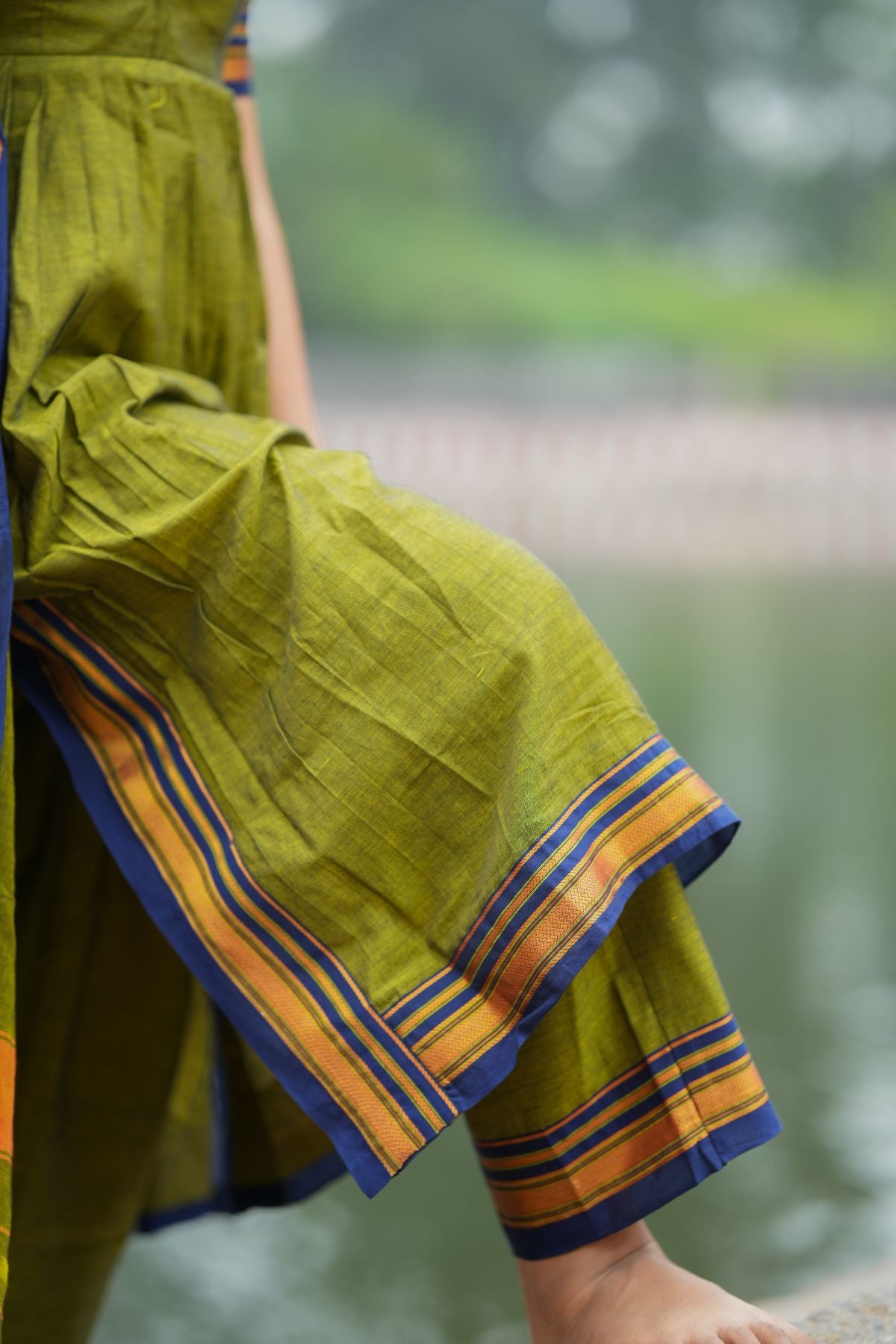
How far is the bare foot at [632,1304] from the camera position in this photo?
0.64 metres

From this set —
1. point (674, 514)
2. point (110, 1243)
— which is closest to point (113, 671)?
point (110, 1243)

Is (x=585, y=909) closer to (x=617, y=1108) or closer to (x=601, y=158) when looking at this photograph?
(x=617, y=1108)

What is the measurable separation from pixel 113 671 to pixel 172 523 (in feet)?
0.28

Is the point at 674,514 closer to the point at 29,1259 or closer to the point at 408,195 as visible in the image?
the point at 408,195

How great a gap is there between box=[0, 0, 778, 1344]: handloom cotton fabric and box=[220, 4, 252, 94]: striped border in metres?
0.09

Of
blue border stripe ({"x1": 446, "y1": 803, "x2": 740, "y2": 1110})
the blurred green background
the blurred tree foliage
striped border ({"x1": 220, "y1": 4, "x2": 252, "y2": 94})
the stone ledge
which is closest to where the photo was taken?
blue border stripe ({"x1": 446, "y1": 803, "x2": 740, "y2": 1110})

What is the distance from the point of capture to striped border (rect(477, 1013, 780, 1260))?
65 cm

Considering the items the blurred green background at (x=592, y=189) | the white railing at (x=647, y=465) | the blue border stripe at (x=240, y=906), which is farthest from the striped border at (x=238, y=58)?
the white railing at (x=647, y=465)

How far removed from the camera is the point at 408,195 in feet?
43.5

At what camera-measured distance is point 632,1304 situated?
0.66m

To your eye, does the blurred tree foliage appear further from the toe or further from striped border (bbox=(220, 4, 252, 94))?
the toe

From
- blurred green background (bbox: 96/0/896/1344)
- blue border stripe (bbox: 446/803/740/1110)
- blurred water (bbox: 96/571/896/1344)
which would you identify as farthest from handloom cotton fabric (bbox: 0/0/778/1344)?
blurred green background (bbox: 96/0/896/1344)

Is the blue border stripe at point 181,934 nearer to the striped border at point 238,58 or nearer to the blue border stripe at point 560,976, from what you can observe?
the blue border stripe at point 560,976

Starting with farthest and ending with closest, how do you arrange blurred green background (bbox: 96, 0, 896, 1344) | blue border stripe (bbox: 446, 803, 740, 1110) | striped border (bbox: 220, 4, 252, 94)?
blurred green background (bbox: 96, 0, 896, 1344), striped border (bbox: 220, 4, 252, 94), blue border stripe (bbox: 446, 803, 740, 1110)
